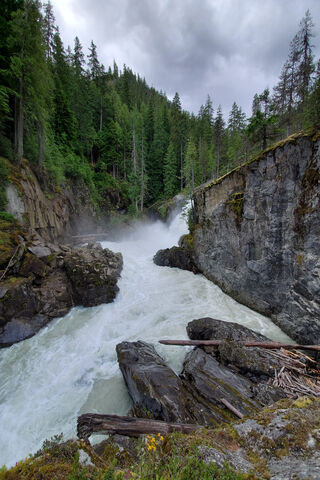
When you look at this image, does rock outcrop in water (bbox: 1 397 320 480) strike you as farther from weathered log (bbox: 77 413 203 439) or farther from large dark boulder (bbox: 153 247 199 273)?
large dark boulder (bbox: 153 247 199 273)

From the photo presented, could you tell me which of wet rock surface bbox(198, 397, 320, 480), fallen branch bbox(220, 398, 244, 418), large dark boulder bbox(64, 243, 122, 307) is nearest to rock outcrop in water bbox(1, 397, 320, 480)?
wet rock surface bbox(198, 397, 320, 480)

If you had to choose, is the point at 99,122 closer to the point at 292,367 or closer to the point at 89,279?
the point at 89,279

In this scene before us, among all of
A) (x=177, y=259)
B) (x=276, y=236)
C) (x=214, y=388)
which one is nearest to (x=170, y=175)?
(x=177, y=259)

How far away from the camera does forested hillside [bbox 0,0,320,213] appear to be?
11648 mm

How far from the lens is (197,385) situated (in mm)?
5062

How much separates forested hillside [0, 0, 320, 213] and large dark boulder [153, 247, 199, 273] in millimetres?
9659

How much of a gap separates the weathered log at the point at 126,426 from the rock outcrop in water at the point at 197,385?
120 centimetres

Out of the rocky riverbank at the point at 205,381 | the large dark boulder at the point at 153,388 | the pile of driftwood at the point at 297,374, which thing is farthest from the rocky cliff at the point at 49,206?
the pile of driftwood at the point at 297,374

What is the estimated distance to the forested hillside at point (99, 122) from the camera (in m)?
11.6

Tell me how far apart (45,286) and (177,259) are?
9795 mm

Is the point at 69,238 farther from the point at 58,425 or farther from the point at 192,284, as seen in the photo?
the point at 58,425

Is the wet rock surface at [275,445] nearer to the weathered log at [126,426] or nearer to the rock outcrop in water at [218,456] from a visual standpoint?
the rock outcrop in water at [218,456]

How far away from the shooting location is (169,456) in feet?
5.63

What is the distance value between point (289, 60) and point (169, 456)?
107 feet
